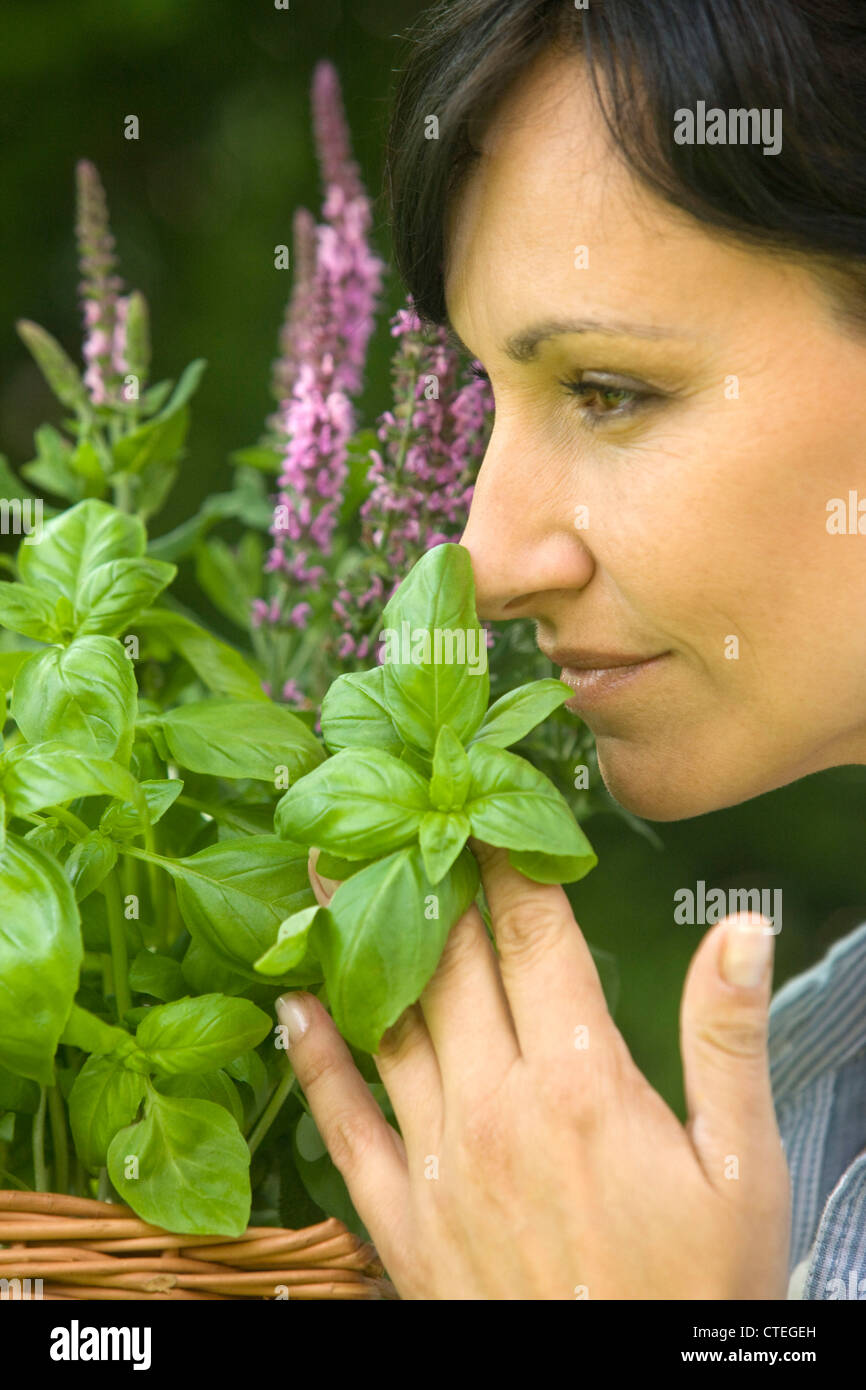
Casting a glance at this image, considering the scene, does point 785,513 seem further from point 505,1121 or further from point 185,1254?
point 185,1254

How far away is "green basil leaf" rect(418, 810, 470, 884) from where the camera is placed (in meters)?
0.48

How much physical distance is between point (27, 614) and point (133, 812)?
0.54 ft

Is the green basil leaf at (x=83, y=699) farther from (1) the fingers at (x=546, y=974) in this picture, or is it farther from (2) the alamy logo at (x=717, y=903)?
(2) the alamy logo at (x=717, y=903)

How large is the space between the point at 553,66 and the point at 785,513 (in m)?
0.27

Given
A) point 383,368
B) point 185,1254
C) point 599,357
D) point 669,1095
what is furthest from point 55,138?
point 185,1254

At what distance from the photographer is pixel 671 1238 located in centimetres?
48

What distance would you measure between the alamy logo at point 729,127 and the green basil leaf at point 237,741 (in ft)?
1.12

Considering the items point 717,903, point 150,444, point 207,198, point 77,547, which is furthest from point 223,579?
point 207,198

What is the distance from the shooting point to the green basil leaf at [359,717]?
1.81 feet

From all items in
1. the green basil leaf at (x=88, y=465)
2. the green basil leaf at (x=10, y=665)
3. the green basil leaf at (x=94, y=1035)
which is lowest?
the green basil leaf at (x=94, y=1035)

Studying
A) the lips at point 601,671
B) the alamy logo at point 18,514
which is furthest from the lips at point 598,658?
the alamy logo at point 18,514

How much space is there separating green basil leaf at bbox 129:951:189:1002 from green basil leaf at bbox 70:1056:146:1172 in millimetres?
40

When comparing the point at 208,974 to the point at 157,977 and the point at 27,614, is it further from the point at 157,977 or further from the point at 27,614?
the point at 27,614

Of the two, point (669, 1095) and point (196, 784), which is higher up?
point (196, 784)
